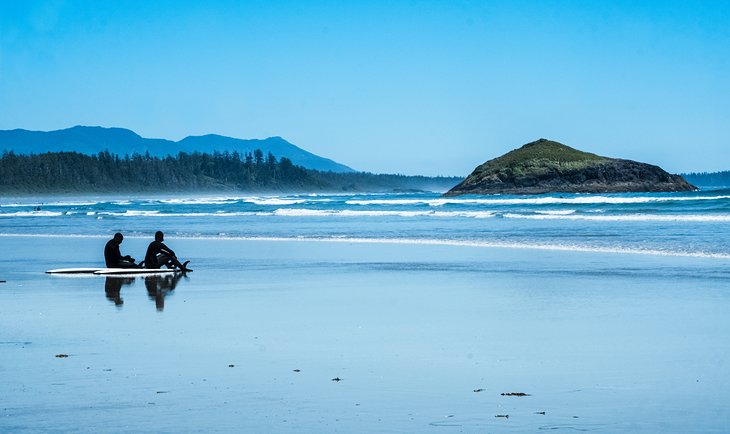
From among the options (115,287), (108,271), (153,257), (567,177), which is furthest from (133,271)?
(567,177)

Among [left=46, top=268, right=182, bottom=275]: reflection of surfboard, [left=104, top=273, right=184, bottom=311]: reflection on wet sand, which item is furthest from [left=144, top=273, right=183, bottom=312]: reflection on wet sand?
[left=46, top=268, right=182, bottom=275]: reflection of surfboard

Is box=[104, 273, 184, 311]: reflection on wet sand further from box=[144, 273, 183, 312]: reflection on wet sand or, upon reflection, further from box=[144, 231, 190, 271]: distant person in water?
box=[144, 231, 190, 271]: distant person in water

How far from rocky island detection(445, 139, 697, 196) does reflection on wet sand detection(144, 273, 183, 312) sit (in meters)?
123

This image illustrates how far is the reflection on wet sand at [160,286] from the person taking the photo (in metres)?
14.0

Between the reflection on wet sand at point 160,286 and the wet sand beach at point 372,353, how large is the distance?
90 mm

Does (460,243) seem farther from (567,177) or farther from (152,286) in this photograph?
(567,177)

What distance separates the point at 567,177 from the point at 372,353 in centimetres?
13858

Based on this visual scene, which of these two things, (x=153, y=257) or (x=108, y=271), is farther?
(x=153, y=257)

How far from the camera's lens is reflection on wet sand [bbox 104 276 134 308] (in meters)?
14.0

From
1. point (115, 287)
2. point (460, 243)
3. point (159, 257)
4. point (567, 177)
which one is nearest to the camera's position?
point (115, 287)

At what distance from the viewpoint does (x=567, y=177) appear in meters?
144

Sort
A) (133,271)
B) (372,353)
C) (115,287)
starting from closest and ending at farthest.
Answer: (372,353) < (115,287) < (133,271)

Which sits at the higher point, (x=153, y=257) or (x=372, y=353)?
(x=153, y=257)

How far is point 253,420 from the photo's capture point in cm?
649
